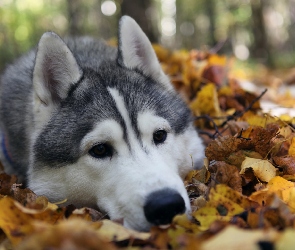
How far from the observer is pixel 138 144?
258 centimetres

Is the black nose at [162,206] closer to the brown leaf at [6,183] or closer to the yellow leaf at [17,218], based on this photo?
the yellow leaf at [17,218]

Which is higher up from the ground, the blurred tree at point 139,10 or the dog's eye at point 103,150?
the blurred tree at point 139,10

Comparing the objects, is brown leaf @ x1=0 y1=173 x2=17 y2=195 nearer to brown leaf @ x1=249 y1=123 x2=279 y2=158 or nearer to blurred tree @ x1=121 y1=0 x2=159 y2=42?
brown leaf @ x1=249 y1=123 x2=279 y2=158

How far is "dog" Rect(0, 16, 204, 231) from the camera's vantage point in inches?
87.7

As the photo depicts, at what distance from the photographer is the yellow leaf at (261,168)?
253 cm

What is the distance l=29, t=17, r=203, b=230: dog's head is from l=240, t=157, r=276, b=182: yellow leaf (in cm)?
48

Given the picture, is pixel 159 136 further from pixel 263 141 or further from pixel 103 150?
pixel 263 141

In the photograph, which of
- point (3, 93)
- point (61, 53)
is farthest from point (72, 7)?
point (61, 53)

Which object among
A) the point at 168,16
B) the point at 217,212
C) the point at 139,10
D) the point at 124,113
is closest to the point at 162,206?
the point at 217,212

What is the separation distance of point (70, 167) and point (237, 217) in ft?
4.21

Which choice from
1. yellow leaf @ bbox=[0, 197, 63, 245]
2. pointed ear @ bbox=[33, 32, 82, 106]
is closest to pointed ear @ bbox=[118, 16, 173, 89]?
pointed ear @ bbox=[33, 32, 82, 106]

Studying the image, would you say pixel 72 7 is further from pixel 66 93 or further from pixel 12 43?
pixel 12 43

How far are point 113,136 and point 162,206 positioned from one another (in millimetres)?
723

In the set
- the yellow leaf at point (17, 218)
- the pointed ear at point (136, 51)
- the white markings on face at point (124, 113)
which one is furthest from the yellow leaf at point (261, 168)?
the yellow leaf at point (17, 218)
